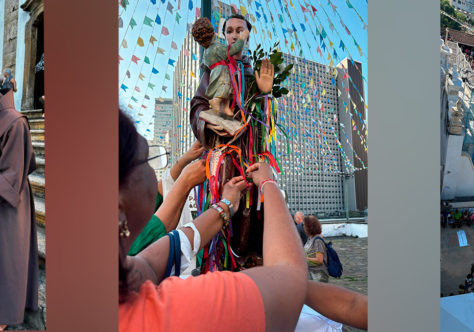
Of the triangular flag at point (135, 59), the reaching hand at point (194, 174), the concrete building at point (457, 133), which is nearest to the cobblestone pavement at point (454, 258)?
the concrete building at point (457, 133)

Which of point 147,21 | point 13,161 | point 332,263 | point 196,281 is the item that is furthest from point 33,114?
point 332,263

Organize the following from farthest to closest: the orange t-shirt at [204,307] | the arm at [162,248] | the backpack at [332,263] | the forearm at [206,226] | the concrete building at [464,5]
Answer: the concrete building at [464,5] < the backpack at [332,263] < the forearm at [206,226] < the arm at [162,248] < the orange t-shirt at [204,307]

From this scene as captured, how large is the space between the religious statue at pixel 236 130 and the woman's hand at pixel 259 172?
3 centimetres

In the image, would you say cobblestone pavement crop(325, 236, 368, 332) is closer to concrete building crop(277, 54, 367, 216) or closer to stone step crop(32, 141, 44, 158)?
concrete building crop(277, 54, 367, 216)

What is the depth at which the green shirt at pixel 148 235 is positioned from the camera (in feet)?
2.33

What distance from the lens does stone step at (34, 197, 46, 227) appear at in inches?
42.0

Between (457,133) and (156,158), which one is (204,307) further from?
(457,133)

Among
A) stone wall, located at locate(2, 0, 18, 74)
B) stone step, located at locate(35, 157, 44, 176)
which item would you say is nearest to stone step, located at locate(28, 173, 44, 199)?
stone step, located at locate(35, 157, 44, 176)

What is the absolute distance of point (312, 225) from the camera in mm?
877

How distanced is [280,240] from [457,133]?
0.97 meters

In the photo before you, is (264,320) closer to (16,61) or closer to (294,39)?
(294,39)

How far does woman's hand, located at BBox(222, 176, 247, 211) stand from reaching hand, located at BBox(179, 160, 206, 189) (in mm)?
82

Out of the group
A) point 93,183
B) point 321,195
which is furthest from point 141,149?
point 321,195

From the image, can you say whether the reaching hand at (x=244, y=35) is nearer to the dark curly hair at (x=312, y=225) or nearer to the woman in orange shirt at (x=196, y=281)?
the woman in orange shirt at (x=196, y=281)
